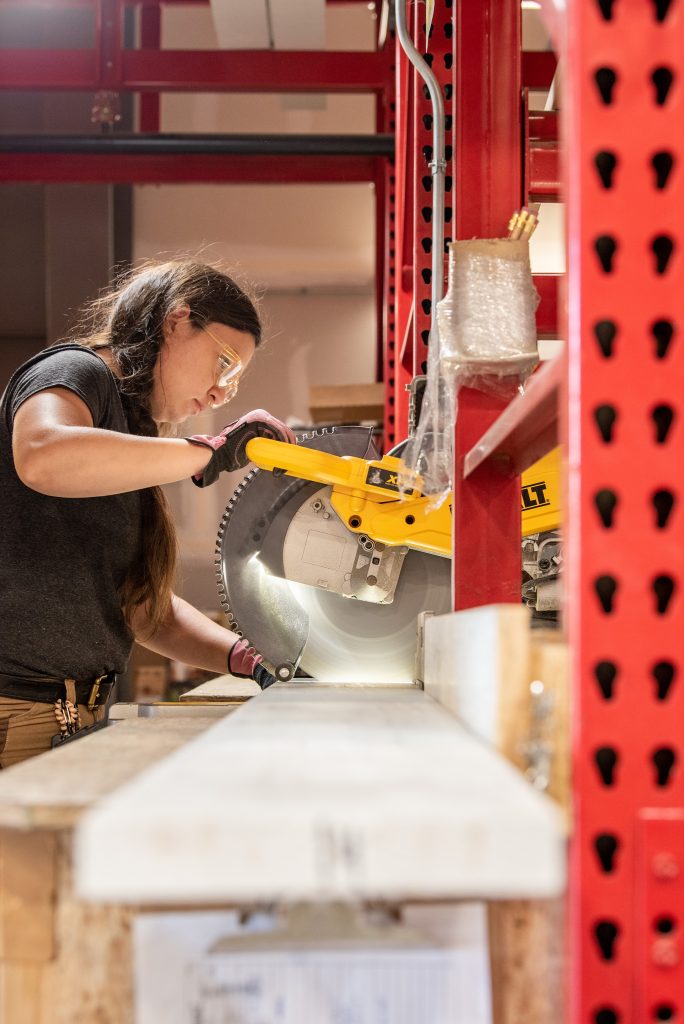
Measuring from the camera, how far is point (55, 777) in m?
0.94

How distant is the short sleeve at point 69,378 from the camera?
1.84m

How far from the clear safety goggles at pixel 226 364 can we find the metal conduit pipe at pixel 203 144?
1.95 m

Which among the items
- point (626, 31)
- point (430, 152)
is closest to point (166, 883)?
point (626, 31)

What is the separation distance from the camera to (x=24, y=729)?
1.89 metres

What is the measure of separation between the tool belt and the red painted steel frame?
37.7 inches

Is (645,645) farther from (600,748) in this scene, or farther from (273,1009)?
(273,1009)

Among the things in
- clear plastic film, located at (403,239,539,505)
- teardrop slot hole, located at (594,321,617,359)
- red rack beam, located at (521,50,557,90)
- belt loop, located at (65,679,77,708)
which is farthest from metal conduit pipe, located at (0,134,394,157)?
teardrop slot hole, located at (594,321,617,359)

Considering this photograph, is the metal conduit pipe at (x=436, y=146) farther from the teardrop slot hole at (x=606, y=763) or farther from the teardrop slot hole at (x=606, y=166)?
the teardrop slot hole at (x=606, y=763)

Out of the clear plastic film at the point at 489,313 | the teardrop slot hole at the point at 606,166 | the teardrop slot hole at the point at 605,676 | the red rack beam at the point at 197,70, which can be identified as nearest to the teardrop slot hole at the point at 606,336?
the teardrop slot hole at the point at 606,166

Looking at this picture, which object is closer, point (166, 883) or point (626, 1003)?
point (166, 883)

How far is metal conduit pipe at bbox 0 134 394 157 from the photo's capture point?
383cm

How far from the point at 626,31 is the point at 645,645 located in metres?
0.49

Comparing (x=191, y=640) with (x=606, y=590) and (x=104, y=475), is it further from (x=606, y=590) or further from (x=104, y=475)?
(x=606, y=590)

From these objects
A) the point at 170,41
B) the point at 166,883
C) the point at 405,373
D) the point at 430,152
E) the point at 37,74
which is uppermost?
the point at 170,41
